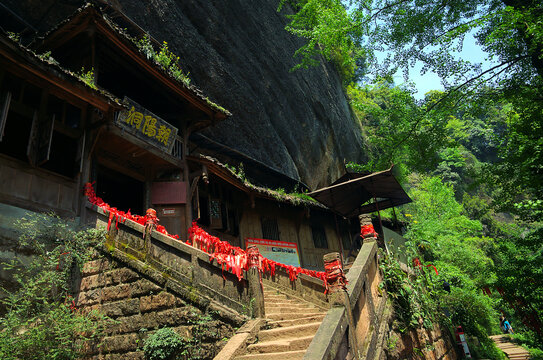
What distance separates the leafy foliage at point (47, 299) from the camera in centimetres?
528

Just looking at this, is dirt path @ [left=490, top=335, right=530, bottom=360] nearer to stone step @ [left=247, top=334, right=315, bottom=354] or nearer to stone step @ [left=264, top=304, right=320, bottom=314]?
stone step @ [left=264, top=304, right=320, bottom=314]

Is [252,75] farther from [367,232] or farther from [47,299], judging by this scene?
[47,299]

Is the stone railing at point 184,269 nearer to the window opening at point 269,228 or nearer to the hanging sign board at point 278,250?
the hanging sign board at point 278,250

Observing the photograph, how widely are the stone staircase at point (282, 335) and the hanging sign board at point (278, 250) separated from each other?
5.70 metres

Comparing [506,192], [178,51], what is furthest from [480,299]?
[178,51]

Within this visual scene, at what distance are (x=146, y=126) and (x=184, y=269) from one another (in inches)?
220

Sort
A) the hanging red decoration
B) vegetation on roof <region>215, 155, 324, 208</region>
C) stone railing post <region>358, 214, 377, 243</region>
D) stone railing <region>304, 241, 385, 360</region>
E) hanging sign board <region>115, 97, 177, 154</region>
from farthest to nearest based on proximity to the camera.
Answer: vegetation on roof <region>215, 155, 324, 208</region>
hanging sign board <region>115, 97, 177, 154</region>
stone railing post <region>358, 214, 377, 243</region>
the hanging red decoration
stone railing <region>304, 241, 385, 360</region>

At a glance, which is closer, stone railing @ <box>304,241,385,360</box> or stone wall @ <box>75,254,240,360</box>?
stone railing @ <box>304,241,385,360</box>

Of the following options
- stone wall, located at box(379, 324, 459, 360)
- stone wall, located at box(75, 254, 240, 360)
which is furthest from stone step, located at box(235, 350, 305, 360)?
stone wall, located at box(379, 324, 459, 360)

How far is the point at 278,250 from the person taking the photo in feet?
47.8

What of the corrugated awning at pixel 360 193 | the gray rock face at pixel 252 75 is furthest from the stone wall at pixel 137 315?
the gray rock face at pixel 252 75

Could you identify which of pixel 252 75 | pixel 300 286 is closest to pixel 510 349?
pixel 300 286

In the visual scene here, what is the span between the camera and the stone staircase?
5242mm

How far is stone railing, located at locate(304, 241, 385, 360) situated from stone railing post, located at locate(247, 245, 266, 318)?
187 cm
